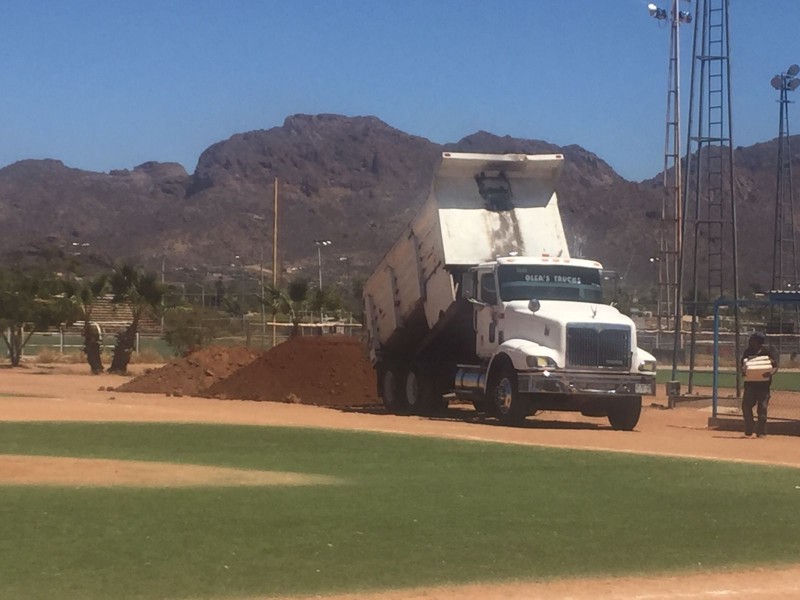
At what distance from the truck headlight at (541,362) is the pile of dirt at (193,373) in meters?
15.0

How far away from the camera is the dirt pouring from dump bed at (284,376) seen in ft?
121

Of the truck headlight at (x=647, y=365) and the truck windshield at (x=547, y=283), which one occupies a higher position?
the truck windshield at (x=547, y=283)

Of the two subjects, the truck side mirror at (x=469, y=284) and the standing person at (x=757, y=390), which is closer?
the standing person at (x=757, y=390)

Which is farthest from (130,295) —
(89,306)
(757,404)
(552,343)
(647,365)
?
(757,404)

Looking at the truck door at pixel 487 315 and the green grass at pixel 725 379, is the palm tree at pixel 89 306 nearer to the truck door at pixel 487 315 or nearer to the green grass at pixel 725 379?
the green grass at pixel 725 379

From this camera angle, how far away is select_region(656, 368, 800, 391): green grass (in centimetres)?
4781

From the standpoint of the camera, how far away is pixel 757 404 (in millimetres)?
25484

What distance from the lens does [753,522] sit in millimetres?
14070

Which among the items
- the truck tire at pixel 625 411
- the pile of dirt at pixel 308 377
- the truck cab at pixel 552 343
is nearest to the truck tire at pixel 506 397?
the truck cab at pixel 552 343

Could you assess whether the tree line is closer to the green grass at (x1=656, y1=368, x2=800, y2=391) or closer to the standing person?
the green grass at (x1=656, y1=368, x2=800, y2=391)

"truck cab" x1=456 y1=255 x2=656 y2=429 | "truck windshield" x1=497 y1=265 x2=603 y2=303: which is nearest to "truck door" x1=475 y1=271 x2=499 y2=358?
"truck cab" x1=456 y1=255 x2=656 y2=429

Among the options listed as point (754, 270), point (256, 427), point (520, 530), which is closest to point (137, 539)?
point (520, 530)

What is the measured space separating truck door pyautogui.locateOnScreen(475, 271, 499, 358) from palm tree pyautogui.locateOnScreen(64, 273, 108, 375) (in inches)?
970

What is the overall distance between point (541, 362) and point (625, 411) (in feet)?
7.96
